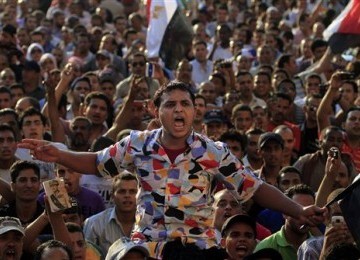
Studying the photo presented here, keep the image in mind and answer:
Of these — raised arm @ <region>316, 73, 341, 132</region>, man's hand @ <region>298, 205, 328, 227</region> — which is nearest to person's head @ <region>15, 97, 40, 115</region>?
raised arm @ <region>316, 73, 341, 132</region>

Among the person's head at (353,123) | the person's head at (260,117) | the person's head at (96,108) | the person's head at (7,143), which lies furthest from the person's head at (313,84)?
the person's head at (7,143)

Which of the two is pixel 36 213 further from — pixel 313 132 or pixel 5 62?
pixel 5 62

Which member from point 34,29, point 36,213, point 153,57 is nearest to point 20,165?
point 36,213

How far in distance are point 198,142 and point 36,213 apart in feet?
11.0

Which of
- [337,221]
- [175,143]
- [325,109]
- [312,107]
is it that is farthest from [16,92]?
[175,143]

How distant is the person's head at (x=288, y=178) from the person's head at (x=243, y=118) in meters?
2.99

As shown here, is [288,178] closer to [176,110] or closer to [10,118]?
[10,118]

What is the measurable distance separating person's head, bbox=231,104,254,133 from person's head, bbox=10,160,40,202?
4.34m

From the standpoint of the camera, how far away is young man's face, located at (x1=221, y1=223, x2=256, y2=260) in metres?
9.96

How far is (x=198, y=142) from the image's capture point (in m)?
8.05

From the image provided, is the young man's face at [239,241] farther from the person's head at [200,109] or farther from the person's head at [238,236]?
the person's head at [200,109]

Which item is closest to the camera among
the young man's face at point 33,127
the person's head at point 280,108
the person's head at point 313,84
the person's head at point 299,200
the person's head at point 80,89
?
the person's head at point 299,200

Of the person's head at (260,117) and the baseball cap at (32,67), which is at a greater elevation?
the baseball cap at (32,67)

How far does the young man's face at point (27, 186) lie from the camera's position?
11070mm
